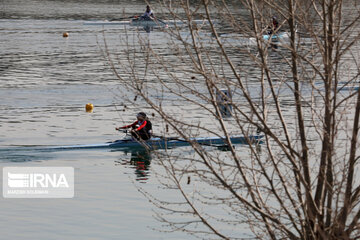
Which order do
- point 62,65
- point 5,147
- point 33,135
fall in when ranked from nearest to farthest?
point 5,147 → point 33,135 → point 62,65

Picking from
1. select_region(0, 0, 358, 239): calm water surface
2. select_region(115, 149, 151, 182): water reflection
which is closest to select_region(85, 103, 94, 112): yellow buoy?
select_region(0, 0, 358, 239): calm water surface

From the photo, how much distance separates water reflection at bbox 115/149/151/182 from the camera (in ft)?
81.7

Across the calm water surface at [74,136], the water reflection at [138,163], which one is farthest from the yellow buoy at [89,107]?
the water reflection at [138,163]

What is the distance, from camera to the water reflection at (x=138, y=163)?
24.9m

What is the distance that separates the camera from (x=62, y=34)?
70.8m

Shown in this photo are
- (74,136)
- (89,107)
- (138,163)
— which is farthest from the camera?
(89,107)

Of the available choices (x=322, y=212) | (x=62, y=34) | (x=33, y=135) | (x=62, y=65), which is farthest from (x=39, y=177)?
(x=62, y=34)

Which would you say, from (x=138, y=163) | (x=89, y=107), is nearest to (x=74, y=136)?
(x=138, y=163)

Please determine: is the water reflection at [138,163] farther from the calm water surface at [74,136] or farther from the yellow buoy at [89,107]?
the yellow buoy at [89,107]

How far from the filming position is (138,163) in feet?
87.0

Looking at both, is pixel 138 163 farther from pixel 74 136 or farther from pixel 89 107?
pixel 89 107

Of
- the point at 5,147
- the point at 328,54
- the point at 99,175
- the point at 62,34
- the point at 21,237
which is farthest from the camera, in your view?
the point at 62,34

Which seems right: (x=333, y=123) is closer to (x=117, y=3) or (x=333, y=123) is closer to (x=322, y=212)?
(x=322, y=212)

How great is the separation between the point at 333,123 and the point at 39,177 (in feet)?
53.8
